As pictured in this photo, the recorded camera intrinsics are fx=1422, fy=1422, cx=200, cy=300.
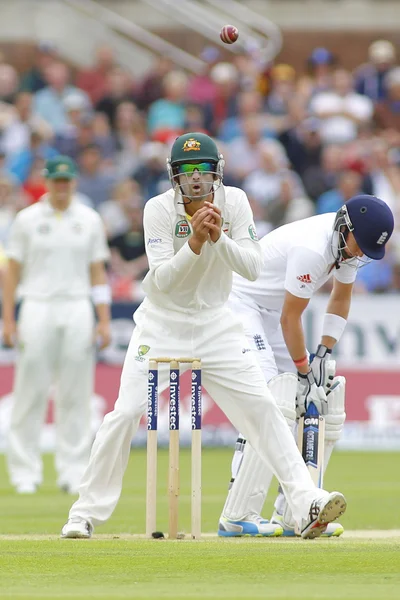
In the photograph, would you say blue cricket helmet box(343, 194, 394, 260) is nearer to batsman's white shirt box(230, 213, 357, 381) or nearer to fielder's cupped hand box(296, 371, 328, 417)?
batsman's white shirt box(230, 213, 357, 381)

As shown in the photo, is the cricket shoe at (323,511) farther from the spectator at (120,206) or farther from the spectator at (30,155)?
the spectator at (30,155)

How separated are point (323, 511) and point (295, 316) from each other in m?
1.23

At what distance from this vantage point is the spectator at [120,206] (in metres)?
16.1

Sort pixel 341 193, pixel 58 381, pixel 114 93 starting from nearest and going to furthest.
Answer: pixel 58 381, pixel 341 193, pixel 114 93

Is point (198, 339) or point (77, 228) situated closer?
point (198, 339)

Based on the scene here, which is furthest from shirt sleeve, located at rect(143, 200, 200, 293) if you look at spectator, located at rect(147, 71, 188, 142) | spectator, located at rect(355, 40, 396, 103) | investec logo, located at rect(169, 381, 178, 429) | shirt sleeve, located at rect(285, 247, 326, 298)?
spectator, located at rect(355, 40, 396, 103)

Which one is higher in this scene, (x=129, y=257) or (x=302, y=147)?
(x=302, y=147)

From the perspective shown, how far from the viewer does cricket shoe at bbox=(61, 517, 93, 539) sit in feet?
23.7

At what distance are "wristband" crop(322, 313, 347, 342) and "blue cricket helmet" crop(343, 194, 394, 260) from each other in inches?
27.4

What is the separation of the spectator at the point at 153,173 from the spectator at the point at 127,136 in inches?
18.2

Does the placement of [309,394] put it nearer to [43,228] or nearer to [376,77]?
[43,228]

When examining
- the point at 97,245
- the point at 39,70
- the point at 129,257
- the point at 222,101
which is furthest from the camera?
the point at 39,70

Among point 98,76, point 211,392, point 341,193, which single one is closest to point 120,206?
point 341,193

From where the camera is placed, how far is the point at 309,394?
7.92 m
